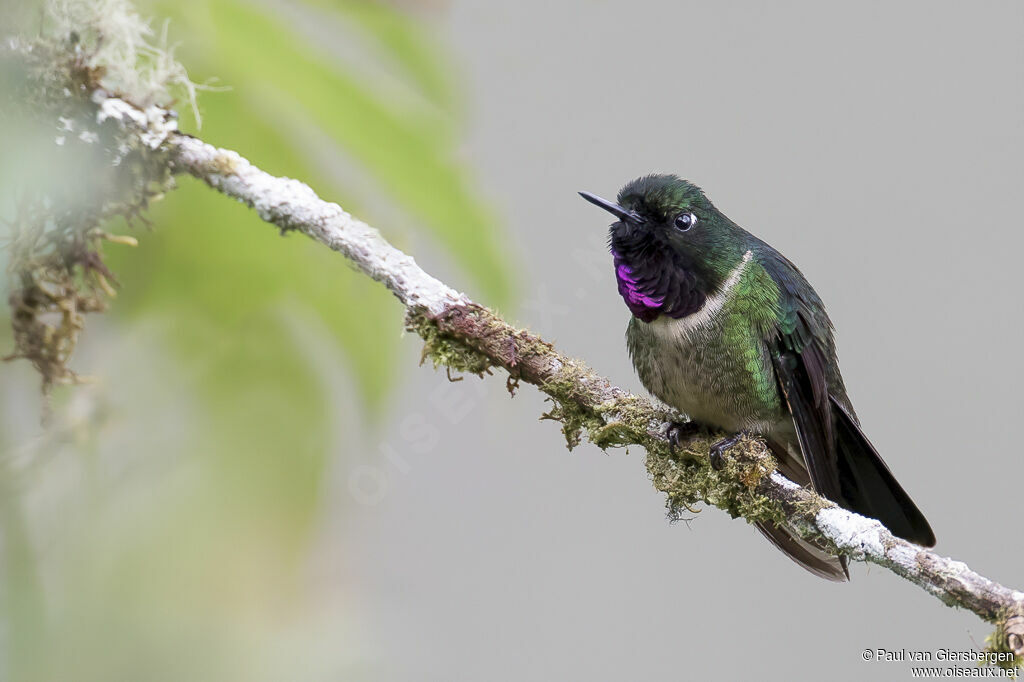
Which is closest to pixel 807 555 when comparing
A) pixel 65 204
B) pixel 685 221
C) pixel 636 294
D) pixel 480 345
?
pixel 636 294

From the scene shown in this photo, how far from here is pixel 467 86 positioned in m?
2.05

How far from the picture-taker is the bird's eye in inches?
102

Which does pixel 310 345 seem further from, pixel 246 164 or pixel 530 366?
pixel 530 366

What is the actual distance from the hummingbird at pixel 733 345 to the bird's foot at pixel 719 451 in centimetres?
17

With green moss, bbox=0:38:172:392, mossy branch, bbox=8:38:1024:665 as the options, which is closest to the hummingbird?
mossy branch, bbox=8:38:1024:665

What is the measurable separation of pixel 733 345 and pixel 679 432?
Answer: 301 mm

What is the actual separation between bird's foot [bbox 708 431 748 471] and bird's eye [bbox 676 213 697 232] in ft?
2.00

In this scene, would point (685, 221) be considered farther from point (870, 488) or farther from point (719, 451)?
point (870, 488)

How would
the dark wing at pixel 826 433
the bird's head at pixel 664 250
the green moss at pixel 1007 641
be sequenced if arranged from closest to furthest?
the green moss at pixel 1007 641
the dark wing at pixel 826 433
the bird's head at pixel 664 250

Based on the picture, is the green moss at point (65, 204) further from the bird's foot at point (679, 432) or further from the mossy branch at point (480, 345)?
the bird's foot at point (679, 432)

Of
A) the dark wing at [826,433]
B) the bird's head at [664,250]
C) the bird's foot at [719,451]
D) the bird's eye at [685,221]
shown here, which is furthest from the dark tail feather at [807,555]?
the bird's eye at [685,221]

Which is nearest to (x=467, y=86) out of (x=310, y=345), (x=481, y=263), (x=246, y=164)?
(x=481, y=263)

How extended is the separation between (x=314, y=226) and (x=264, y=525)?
126cm

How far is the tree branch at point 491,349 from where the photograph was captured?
6.75 feet
